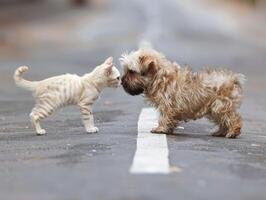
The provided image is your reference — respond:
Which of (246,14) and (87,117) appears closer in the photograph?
(87,117)

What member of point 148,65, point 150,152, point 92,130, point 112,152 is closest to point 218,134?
point 148,65

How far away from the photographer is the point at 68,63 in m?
28.8

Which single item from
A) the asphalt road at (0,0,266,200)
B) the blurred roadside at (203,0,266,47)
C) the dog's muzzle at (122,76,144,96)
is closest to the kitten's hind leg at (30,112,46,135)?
the asphalt road at (0,0,266,200)

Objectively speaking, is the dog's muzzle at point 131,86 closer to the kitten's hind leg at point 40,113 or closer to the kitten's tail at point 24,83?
the kitten's hind leg at point 40,113

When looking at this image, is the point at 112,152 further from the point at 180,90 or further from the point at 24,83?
the point at 24,83

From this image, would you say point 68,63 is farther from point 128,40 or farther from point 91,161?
point 91,161

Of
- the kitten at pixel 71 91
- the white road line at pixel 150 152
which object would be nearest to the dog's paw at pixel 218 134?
the white road line at pixel 150 152

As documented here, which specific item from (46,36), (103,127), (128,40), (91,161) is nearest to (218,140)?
(103,127)

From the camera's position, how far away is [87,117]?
38.2ft

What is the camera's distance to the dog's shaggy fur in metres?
11.5

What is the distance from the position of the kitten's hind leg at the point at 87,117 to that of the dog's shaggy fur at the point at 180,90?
1.83ft

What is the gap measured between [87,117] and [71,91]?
407mm

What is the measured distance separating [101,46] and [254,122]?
77.7ft

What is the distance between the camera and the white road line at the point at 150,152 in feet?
27.8
